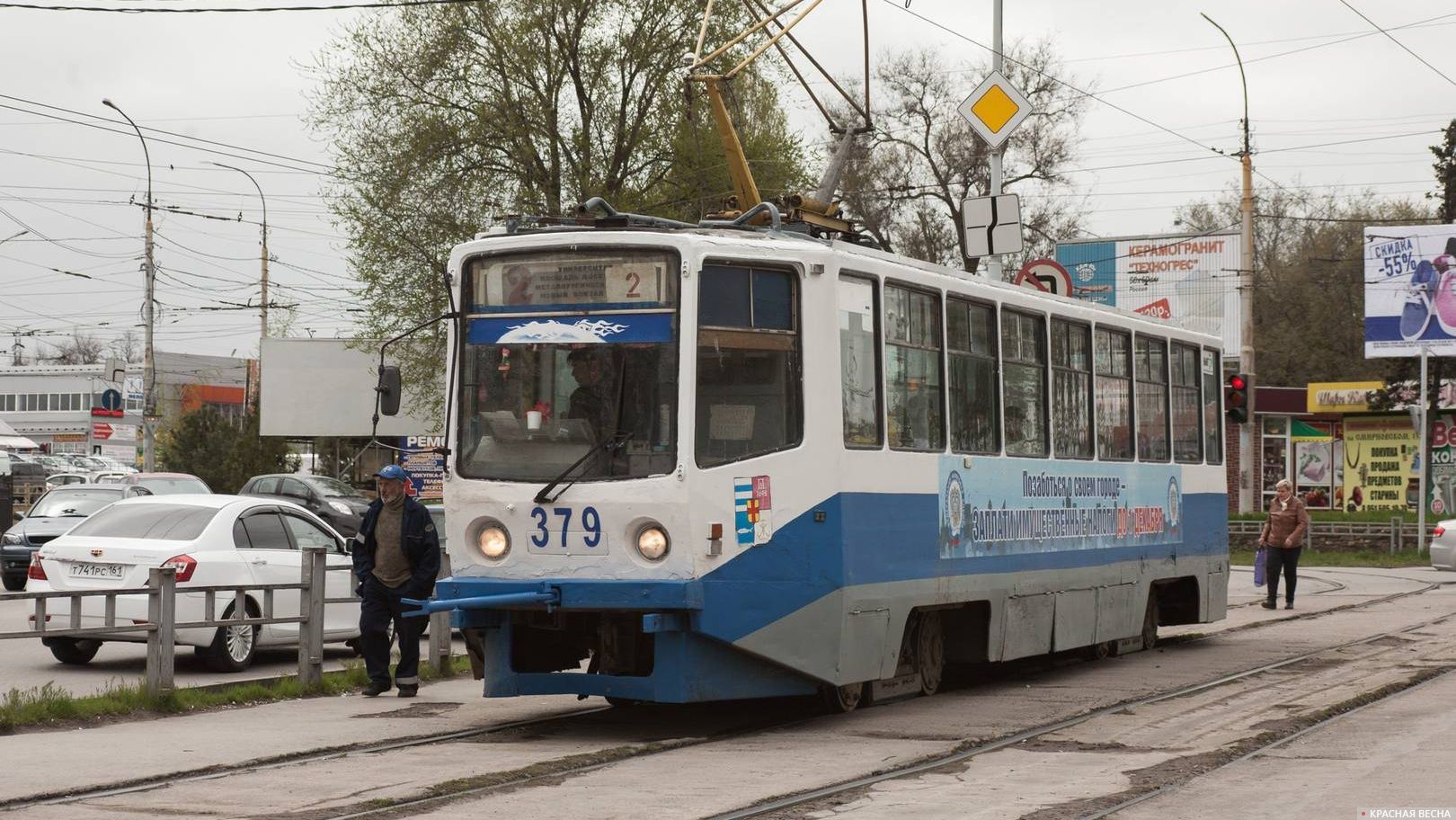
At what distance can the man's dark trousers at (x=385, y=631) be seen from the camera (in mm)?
13477

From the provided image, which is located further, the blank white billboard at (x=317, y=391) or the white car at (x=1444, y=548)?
the blank white billboard at (x=317, y=391)

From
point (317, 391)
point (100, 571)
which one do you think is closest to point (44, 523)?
point (100, 571)

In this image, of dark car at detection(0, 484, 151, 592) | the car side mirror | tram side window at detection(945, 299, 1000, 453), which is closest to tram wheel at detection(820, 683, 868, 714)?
tram side window at detection(945, 299, 1000, 453)

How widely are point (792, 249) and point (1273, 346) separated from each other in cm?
6221

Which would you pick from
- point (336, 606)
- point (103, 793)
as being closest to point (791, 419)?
point (103, 793)

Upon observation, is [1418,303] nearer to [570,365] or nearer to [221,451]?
[221,451]

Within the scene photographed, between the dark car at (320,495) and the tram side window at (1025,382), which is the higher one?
the tram side window at (1025,382)

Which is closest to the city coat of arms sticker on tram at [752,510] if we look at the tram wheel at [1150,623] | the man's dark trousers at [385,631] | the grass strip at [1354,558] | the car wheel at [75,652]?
the man's dark trousers at [385,631]

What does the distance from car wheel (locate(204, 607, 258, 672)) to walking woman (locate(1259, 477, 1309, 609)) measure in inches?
548

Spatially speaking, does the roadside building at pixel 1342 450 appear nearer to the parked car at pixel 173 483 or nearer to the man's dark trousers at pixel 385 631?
the parked car at pixel 173 483

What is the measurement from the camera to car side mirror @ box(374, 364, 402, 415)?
11602mm

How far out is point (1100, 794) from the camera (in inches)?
356

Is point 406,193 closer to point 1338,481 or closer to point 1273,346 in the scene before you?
point 1338,481

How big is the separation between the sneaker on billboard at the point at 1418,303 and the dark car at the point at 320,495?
24.9m
